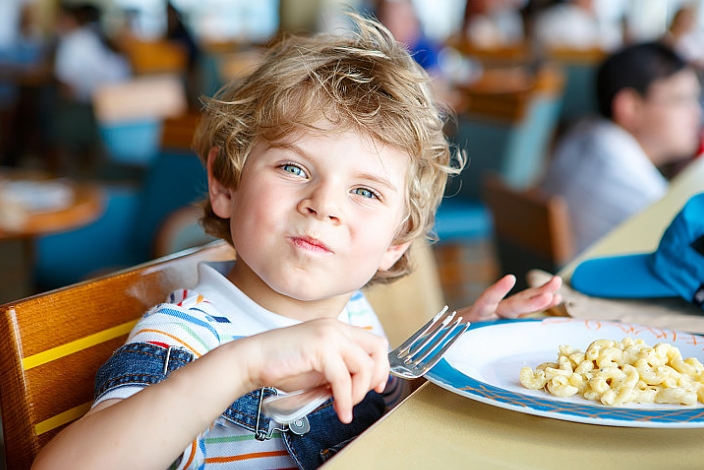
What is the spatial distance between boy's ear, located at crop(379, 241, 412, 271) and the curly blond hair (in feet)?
0.06

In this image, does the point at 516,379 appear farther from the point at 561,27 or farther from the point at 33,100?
the point at 561,27

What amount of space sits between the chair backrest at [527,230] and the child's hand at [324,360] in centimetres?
103

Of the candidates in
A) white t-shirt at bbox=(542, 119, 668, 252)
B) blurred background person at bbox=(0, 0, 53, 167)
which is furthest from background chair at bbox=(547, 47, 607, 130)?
white t-shirt at bbox=(542, 119, 668, 252)

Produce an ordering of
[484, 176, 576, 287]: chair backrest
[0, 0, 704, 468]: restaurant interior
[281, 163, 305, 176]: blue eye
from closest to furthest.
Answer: [281, 163, 305, 176]: blue eye → [484, 176, 576, 287]: chair backrest → [0, 0, 704, 468]: restaurant interior

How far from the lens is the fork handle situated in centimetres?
63

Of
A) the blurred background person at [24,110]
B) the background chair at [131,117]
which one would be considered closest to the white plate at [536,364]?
the background chair at [131,117]

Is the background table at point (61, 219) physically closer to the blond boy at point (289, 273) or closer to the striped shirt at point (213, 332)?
the blond boy at point (289, 273)

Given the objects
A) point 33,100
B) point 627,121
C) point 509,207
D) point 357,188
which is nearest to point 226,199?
point 357,188

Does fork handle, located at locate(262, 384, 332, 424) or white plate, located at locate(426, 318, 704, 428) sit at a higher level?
fork handle, located at locate(262, 384, 332, 424)

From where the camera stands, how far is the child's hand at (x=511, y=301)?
1.02 m

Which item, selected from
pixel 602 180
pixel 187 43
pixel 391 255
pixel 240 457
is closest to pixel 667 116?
pixel 602 180

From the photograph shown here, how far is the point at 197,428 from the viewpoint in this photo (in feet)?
2.39

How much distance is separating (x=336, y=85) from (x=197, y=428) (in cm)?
47

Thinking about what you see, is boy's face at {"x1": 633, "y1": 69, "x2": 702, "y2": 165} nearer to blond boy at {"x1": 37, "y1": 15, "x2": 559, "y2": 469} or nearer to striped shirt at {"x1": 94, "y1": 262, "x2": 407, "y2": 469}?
blond boy at {"x1": 37, "y1": 15, "x2": 559, "y2": 469}
